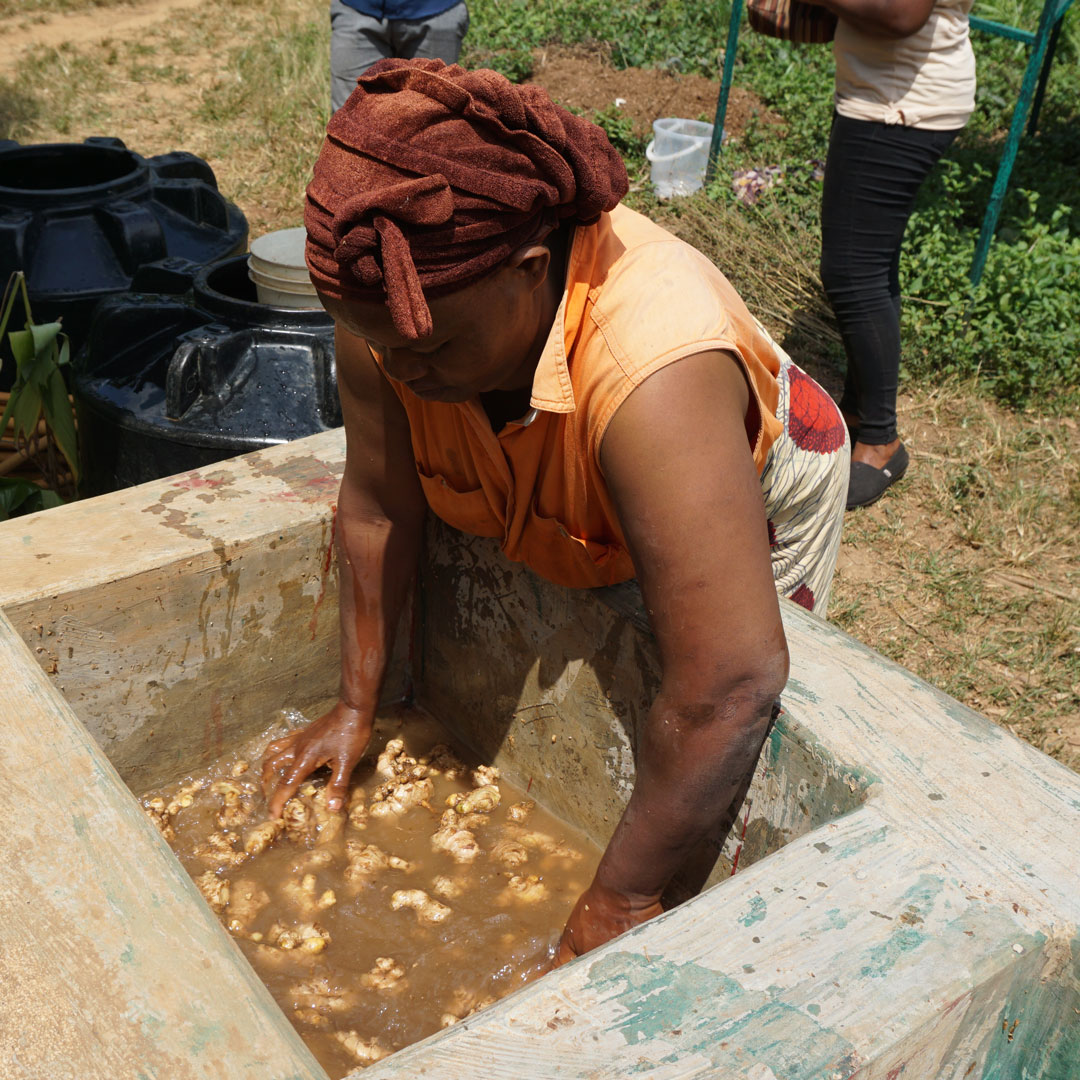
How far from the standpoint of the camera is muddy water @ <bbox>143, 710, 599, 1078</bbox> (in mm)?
1729

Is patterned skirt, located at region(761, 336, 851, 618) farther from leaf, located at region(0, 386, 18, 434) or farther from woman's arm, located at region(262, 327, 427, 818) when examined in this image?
leaf, located at region(0, 386, 18, 434)

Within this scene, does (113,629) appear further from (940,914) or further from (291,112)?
(291,112)

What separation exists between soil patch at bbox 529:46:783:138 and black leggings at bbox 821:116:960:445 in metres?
3.19

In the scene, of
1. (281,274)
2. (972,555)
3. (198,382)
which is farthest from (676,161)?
(198,382)

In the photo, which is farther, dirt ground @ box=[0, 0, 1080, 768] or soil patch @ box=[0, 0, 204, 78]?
soil patch @ box=[0, 0, 204, 78]

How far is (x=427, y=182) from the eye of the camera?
1.25 metres

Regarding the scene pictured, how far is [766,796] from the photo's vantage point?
1674 mm

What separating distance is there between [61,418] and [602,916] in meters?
2.04

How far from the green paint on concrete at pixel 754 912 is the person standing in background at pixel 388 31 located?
3850 millimetres

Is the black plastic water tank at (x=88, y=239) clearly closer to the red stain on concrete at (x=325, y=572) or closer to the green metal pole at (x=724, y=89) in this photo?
the red stain on concrete at (x=325, y=572)

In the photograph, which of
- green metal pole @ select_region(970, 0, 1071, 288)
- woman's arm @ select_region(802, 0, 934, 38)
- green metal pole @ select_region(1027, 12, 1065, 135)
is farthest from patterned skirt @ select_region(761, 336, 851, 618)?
green metal pole @ select_region(1027, 12, 1065, 135)

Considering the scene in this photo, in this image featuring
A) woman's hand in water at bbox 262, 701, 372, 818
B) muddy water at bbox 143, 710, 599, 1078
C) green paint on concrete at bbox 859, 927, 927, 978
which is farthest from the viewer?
woman's hand in water at bbox 262, 701, 372, 818

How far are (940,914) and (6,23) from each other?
9784mm

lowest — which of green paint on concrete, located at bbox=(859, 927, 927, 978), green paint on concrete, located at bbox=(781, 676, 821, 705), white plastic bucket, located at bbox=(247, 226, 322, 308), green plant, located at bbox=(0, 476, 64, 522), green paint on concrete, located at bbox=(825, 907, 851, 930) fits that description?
green plant, located at bbox=(0, 476, 64, 522)
